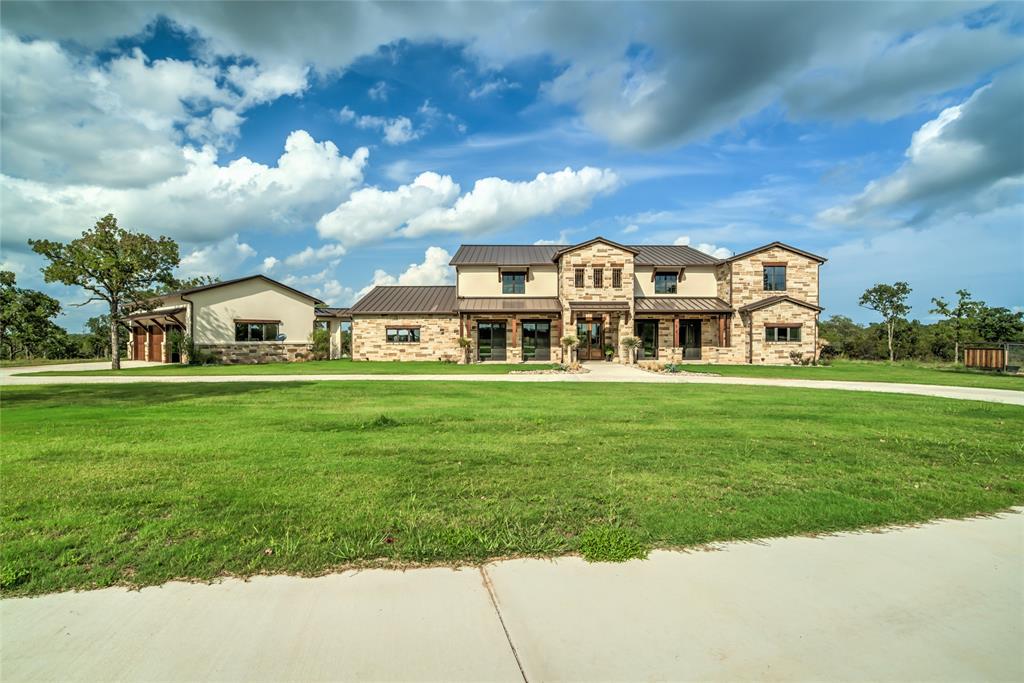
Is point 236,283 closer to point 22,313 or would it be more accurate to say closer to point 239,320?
point 239,320

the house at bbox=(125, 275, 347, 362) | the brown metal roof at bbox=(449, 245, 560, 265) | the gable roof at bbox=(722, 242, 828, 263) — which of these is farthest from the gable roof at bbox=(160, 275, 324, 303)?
the gable roof at bbox=(722, 242, 828, 263)

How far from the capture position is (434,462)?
19.1 feet

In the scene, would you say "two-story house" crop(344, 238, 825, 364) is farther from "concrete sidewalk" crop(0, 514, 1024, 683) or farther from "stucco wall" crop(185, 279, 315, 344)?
"concrete sidewalk" crop(0, 514, 1024, 683)

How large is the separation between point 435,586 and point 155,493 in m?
3.42

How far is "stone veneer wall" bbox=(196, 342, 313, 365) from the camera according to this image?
29.1m

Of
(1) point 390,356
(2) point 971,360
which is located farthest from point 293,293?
(2) point 971,360

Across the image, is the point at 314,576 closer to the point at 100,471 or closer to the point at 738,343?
the point at 100,471

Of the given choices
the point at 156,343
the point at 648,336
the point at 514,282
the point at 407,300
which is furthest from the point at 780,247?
the point at 156,343

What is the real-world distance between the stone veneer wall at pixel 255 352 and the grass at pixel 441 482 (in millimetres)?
20547

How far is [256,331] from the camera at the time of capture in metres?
30.3

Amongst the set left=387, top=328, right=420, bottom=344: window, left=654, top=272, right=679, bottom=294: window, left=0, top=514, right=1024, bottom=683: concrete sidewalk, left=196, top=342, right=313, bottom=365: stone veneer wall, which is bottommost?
left=0, top=514, right=1024, bottom=683: concrete sidewalk

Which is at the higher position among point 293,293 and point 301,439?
point 293,293

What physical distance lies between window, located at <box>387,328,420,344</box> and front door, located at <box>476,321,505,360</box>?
4.53 m

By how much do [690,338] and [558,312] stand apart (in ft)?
30.2
